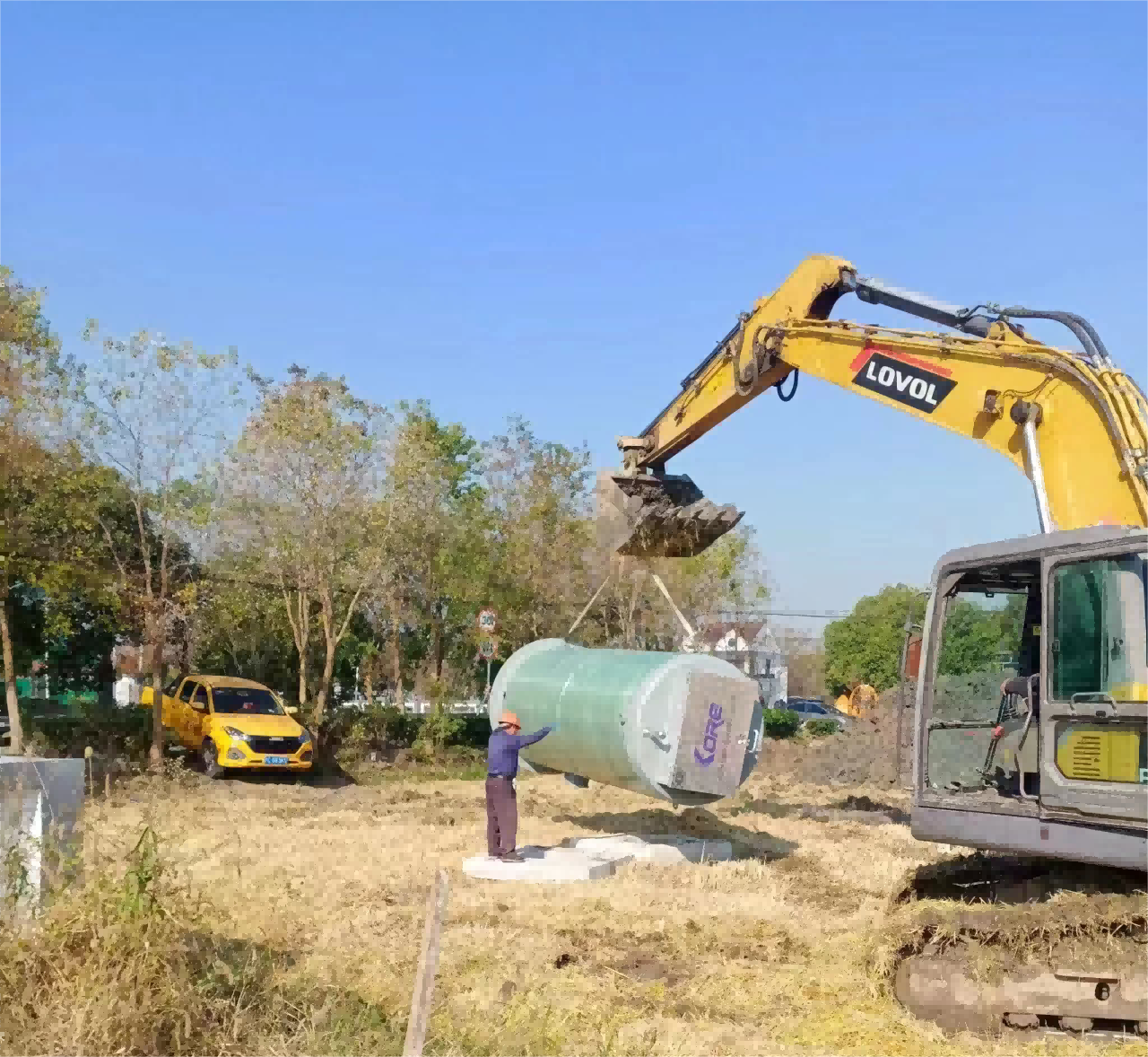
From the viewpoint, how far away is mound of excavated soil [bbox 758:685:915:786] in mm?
24641

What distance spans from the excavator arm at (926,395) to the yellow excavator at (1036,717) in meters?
0.02

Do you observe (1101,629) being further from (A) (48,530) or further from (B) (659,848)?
(A) (48,530)

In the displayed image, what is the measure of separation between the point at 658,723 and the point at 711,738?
65cm

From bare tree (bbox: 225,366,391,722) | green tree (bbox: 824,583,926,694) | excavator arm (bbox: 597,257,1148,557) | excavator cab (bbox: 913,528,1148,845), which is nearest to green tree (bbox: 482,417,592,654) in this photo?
bare tree (bbox: 225,366,391,722)

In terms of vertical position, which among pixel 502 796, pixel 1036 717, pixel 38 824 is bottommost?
pixel 502 796

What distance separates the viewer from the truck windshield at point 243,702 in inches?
886

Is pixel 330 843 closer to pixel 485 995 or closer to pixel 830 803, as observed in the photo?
pixel 485 995

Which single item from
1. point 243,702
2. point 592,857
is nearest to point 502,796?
point 592,857

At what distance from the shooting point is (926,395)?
37.4ft

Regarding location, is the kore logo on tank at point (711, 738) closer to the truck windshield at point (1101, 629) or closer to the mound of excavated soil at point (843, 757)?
the truck windshield at point (1101, 629)

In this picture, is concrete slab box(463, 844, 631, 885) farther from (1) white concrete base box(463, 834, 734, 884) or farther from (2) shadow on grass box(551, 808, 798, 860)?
(2) shadow on grass box(551, 808, 798, 860)

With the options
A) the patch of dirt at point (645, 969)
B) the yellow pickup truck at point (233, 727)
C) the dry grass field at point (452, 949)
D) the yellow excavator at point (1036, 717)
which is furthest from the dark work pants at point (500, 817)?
the yellow pickup truck at point (233, 727)

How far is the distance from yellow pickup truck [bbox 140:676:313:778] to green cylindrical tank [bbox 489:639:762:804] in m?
8.34

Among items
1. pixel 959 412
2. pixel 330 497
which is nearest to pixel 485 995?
pixel 959 412
